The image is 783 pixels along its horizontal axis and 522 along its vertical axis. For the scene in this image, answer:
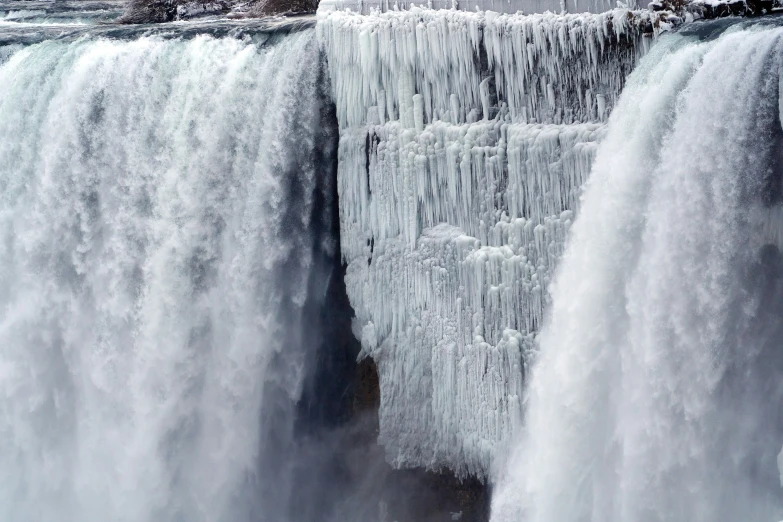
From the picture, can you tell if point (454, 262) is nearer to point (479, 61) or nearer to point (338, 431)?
point (479, 61)

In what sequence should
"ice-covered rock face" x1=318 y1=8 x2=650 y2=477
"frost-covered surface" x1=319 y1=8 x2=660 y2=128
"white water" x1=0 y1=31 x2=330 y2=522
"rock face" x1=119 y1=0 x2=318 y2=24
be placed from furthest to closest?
"rock face" x1=119 y1=0 x2=318 y2=24, "white water" x1=0 y1=31 x2=330 y2=522, "ice-covered rock face" x1=318 y1=8 x2=650 y2=477, "frost-covered surface" x1=319 y1=8 x2=660 y2=128

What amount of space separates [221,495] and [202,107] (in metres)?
3.57

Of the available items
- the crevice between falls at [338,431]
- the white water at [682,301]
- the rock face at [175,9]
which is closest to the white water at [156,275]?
the crevice between falls at [338,431]

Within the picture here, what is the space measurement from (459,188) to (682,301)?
2.35 metres

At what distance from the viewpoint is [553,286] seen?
675 cm

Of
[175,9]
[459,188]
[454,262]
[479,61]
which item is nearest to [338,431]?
[454,262]

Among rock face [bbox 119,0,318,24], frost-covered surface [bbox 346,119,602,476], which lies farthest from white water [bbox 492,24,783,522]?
rock face [bbox 119,0,318,24]

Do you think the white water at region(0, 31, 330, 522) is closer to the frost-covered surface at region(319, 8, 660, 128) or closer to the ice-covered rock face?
the frost-covered surface at region(319, 8, 660, 128)

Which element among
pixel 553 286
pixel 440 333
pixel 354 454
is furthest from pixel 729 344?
pixel 354 454

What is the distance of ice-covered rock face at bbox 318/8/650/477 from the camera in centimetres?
682

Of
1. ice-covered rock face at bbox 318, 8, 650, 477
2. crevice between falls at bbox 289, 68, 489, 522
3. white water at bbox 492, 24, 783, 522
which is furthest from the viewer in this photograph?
crevice between falls at bbox 289, 68, 489, 522

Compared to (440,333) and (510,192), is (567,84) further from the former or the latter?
(440,333)

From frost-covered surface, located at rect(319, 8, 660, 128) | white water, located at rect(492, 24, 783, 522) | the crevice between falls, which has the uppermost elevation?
frost-covered surface, located at rect(319, 8, 660, 128)

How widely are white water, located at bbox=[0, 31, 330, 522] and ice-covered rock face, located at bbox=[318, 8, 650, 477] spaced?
643 mm
